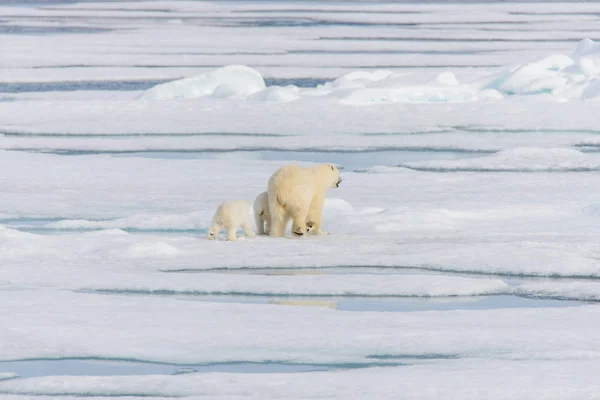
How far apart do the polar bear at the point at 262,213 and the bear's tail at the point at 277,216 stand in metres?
0.13

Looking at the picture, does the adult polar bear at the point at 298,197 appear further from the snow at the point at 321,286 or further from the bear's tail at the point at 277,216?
the snow at the point at 321,286

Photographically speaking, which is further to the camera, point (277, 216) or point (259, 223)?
point (259, 223)

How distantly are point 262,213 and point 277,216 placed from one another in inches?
9.2

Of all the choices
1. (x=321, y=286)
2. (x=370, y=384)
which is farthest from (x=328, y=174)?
(x=370, y=384)

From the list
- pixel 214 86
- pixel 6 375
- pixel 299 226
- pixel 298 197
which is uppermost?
pixel 214 86

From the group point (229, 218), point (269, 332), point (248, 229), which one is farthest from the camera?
point (248, 229)

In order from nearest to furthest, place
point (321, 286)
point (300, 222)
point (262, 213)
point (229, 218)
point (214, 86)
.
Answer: point (321, 286), point (229, 218), point (300, 222), point (262, 213), point (214, 86)

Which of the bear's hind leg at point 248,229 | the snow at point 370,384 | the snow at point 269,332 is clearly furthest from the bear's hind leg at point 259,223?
the snow at point 370,384

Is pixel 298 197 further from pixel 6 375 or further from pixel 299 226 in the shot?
pixel 6 375

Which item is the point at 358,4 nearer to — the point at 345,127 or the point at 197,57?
the point at 197,57

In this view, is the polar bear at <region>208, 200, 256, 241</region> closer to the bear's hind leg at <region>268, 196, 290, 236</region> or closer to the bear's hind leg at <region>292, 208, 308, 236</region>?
the bear's hind leg at <region>268, 196, 290, 236</region>

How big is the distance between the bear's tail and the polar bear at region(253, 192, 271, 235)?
0.13 metres

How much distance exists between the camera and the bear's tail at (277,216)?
591cm

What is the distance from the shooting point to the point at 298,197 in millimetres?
5828
